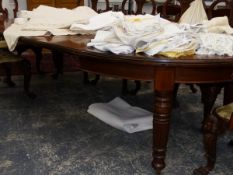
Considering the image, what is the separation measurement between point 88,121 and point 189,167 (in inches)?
34.9

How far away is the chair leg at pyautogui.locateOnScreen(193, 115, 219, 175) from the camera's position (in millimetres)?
1430

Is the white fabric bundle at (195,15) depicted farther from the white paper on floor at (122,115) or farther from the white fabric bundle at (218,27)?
the white paper on floor at (122,115)

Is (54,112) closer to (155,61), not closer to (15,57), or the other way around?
(15,57)

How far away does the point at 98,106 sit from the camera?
2.55 m

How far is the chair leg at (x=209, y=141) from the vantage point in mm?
1430

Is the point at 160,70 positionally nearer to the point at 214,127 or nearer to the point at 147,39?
→ the point at 147,39

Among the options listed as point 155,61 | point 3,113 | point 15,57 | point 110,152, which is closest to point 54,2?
point 15,57

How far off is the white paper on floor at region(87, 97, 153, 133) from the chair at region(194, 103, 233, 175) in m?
0.68

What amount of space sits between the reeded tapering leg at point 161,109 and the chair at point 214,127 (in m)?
0.19

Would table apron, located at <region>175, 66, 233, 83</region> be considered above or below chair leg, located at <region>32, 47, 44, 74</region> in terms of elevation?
above

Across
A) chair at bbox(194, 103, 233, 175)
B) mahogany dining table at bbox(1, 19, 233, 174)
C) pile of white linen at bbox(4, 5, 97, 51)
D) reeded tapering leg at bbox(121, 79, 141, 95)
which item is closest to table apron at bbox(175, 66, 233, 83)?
mahogany dining table at bbox(1, 19, 233, 174)

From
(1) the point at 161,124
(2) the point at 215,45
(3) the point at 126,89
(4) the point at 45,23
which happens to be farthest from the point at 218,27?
(3) the point at 126,89

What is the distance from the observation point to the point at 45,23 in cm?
224

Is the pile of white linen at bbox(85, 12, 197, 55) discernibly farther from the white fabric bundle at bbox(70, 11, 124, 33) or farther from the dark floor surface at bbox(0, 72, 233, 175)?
the dark floor surface at bbox(0, 72, 233, 175)
